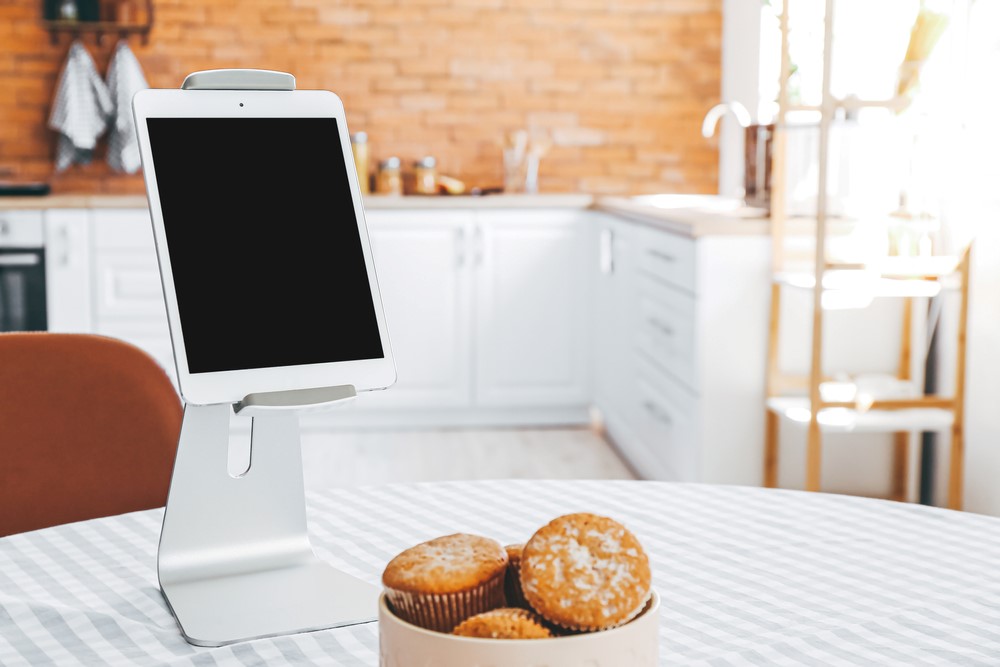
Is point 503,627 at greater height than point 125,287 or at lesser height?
greater

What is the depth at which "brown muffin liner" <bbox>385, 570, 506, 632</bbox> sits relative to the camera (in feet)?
1.81

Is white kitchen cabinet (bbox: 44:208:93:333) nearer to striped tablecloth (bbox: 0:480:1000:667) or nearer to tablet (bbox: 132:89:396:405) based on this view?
striped tablecloth (bbox: 0:480:1000:667)

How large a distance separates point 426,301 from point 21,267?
1.53 m

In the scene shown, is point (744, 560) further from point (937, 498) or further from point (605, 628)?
point (937, 498)

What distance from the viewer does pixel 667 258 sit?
3.22 metres

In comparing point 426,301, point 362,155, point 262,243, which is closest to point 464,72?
point 362,155

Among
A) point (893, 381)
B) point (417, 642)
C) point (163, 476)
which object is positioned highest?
point (417, 642)

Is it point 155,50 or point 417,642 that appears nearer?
point 417,642

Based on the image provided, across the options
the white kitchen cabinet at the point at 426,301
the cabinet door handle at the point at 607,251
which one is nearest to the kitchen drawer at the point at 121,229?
the white kitchen cabinet at the point at 426,301

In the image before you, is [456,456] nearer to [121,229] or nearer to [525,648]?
[121,229]

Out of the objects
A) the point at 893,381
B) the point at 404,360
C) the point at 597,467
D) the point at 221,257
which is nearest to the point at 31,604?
the point at 221,257

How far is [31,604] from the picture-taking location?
86cm

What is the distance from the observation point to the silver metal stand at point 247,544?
83 cm

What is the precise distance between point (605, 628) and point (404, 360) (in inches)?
151
